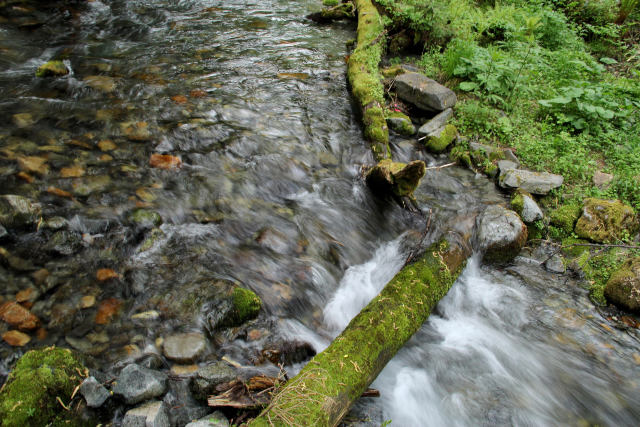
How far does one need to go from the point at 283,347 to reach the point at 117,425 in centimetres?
131

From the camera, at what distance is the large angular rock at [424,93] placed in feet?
22.4

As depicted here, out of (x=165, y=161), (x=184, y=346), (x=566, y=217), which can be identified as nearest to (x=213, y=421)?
(x=184, y=346)

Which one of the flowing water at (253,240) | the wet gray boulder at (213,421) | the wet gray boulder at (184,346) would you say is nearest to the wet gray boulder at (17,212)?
the flowing water at (253,240)

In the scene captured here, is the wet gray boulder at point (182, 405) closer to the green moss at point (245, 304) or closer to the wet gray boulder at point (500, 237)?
the green moss at point (245, 304)

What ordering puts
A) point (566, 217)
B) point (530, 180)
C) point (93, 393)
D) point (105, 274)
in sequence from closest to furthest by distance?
point (93, 393), point (105, 274), point (566, 217), point (530, 180)

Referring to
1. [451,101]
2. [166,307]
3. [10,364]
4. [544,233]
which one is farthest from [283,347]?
[451,101]

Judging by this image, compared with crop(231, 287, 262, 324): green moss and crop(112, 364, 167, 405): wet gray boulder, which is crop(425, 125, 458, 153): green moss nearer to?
crop(231, 287, 262, 324): green moss

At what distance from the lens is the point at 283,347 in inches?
126

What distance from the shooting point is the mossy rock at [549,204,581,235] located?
194 inches

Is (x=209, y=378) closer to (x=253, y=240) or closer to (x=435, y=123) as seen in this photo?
(x=253, y=240)

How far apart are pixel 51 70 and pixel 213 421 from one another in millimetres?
7073

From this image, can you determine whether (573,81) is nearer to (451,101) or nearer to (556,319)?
(451,101)

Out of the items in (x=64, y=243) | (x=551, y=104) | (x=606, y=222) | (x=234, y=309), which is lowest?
(x=234, y=309)

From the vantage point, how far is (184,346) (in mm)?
2982
